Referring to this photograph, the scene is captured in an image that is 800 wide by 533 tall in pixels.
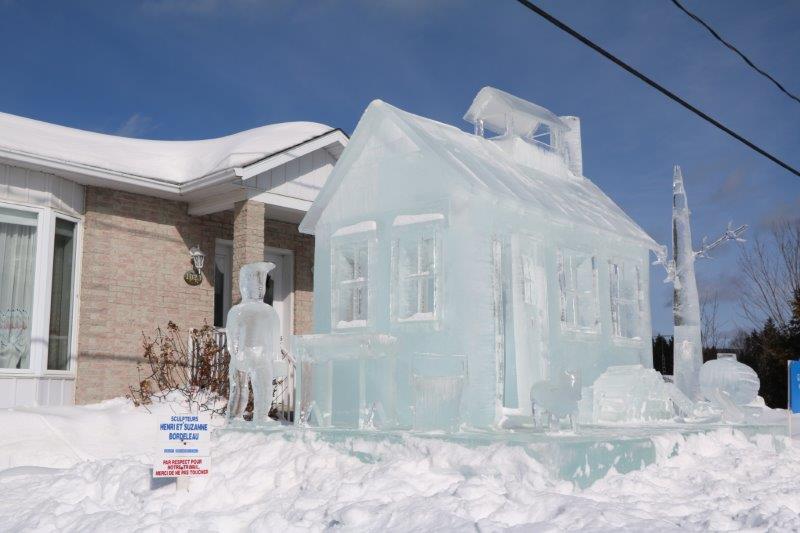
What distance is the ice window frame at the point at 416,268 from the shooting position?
755 centimetres

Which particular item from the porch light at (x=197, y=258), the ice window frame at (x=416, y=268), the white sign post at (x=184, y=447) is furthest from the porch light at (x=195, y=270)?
the white sign post at (x=184, y=447)

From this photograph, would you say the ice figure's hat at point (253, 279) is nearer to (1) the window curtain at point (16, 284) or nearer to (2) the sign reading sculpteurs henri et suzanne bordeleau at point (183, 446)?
(2) the sign reading sculpteurs henri et suzanne bordeleau at point (183, 446)

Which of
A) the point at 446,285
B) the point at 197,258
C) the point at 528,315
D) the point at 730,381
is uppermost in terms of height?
the point at 197,258

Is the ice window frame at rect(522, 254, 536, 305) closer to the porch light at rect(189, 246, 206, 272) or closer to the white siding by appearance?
the porch light at rect(189, 246, 206, 272)

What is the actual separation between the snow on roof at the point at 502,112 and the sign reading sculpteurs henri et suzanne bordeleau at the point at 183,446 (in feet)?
16.7

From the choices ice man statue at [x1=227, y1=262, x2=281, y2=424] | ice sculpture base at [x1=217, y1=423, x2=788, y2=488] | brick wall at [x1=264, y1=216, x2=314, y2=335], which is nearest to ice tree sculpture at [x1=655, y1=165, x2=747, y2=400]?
ice sculpture base at [x1=217, y1=423, x2=788, y2=488]

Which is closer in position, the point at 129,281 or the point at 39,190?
the point at 39,190

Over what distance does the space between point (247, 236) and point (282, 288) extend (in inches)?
101

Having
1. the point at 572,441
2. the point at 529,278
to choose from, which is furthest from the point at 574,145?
the point at 572,441

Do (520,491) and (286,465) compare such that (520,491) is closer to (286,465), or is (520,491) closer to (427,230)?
(286,465)

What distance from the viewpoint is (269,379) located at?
770cm

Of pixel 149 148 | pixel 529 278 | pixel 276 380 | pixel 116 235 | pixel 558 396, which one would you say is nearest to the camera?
pixel 558 396

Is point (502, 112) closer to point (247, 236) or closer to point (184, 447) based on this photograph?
point (247, 236)

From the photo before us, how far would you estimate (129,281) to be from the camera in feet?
40.3
